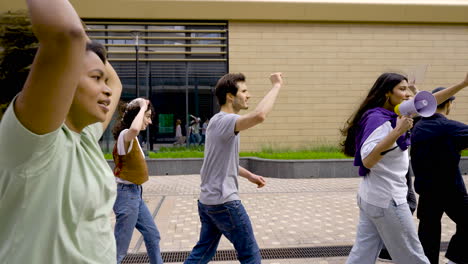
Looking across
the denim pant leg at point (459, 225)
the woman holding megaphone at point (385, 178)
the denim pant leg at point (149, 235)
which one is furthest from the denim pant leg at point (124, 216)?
the denim pant leg at point (459, 225)

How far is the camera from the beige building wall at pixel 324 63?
16.5 m

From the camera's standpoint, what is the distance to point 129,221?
131 inches

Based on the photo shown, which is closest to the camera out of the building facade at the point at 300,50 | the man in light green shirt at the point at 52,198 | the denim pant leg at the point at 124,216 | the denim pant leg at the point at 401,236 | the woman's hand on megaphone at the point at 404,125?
the man in light green shirt at the point at 52,198

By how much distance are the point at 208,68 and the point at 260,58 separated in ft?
7.79

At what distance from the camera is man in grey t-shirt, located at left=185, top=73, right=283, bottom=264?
9.47ft

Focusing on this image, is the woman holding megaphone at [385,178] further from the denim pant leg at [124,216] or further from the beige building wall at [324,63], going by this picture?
the beige building wall at [324,63]

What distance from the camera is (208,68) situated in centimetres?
1703

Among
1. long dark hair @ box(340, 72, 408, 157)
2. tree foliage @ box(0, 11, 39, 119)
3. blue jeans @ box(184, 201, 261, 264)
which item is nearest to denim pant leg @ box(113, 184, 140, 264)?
blue jeans @ box(184, 201, 261, 264)

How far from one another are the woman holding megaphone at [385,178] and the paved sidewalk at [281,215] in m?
1.62

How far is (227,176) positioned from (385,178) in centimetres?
117

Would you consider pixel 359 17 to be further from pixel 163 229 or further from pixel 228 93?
pixel 228 93

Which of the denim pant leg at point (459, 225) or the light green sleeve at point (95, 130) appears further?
the denim pant leg at point (459, 225)

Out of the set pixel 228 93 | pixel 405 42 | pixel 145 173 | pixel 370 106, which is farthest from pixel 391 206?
pixel 405 42

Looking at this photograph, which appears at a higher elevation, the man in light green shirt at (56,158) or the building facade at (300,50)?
the building facade at (300,50)
